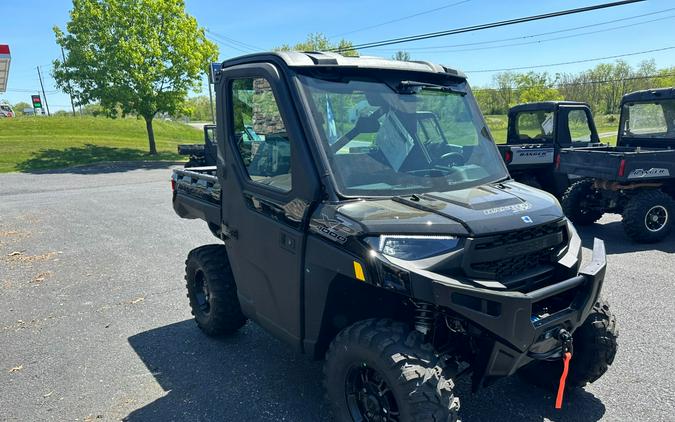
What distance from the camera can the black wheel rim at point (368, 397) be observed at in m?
2.43

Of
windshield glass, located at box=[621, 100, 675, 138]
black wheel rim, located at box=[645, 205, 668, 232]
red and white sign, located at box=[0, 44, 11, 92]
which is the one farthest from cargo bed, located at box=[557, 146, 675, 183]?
red and white sign, located at box=[0, 44, 11, 92]

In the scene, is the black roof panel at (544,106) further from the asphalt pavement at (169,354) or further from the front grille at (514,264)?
the front grille at (514,264)

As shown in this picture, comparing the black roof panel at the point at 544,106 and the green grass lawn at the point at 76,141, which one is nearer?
the black roof panel at the point at 544,106

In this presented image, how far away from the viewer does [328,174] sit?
2.58 m

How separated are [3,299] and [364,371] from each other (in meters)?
4.80

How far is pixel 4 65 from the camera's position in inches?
1046

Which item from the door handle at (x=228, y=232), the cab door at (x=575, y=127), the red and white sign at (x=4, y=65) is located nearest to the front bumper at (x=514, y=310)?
the door handle at (x=228, y=232)

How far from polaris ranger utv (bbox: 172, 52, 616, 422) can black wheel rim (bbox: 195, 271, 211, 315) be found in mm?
906

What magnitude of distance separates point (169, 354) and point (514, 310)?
2956 mm

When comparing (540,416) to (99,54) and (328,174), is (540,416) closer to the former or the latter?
(328,174)

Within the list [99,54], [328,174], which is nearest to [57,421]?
[328,174]

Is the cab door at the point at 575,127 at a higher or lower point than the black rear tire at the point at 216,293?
higher

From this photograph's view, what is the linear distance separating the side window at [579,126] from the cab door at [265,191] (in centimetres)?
795

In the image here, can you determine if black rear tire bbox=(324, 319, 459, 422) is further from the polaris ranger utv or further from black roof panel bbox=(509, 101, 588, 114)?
black roof panel bbox=(509, 101, 588, 114)
